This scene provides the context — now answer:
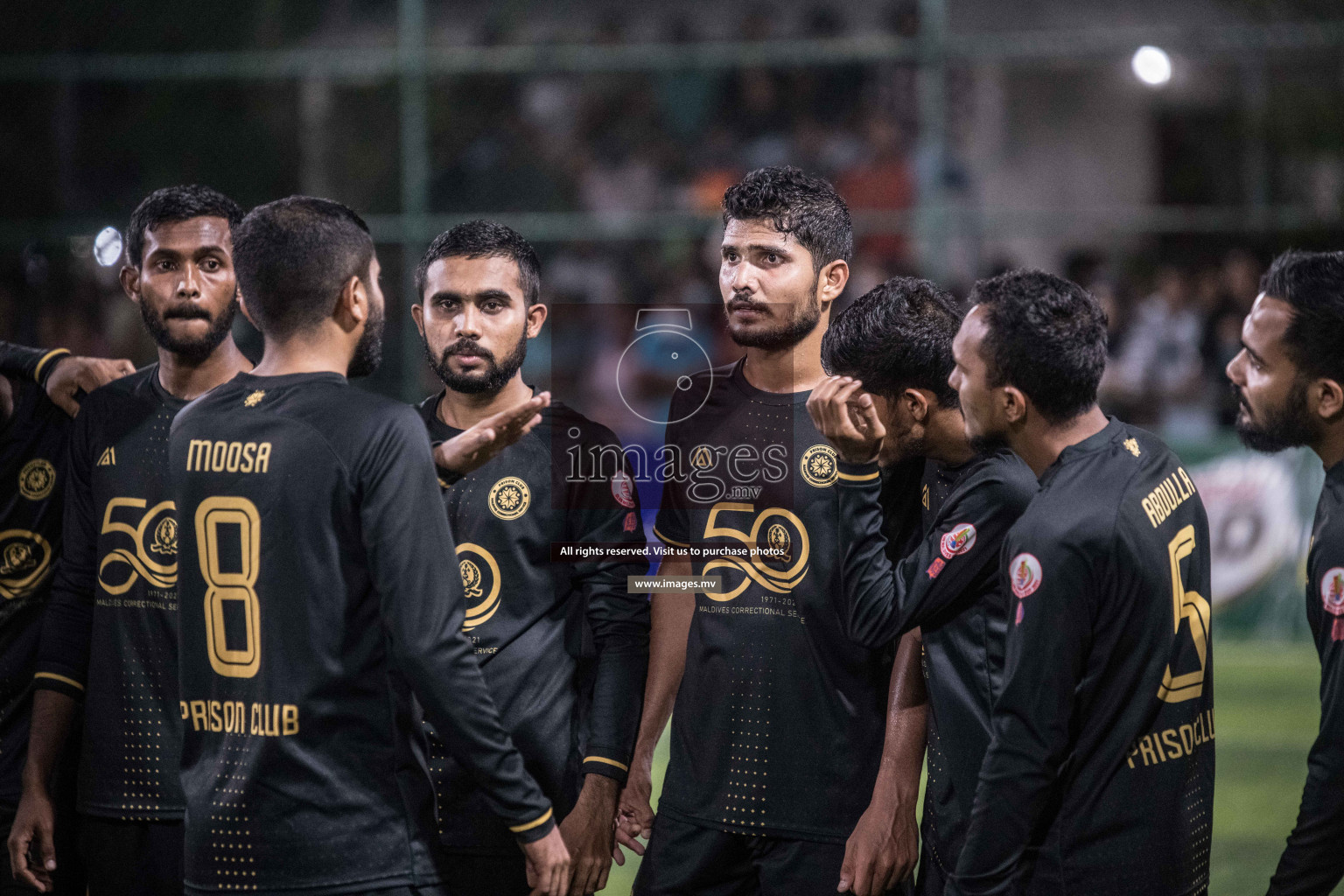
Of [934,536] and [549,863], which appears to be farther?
[934,536]

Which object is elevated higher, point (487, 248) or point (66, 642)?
point (487, 248)

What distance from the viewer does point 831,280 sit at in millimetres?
3809

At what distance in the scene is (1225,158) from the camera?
51.7 feet

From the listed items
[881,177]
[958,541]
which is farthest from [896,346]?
[881,177]

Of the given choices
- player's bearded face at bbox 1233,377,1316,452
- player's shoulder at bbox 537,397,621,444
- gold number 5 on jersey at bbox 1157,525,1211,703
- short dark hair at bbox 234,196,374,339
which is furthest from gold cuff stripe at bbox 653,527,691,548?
player's bearded face at bbox 1233,377,1316,452

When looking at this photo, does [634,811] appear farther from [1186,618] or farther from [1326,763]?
[1326,763]

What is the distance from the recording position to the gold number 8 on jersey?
297 centimetres

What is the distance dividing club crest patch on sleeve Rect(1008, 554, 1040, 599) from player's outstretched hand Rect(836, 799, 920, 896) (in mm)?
826

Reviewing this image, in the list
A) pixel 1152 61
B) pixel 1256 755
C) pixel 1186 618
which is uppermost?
pixel 1152 61

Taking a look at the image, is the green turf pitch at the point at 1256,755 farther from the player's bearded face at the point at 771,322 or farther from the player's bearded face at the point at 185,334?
the player's bearded face at the point at 185,334

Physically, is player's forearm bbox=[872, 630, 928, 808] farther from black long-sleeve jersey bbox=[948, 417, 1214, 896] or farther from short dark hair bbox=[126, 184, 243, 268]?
short dark hair bbox=[126, 184, 243, 268]

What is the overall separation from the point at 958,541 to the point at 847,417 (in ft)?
1.41

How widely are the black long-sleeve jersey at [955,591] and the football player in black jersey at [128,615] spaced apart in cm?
191

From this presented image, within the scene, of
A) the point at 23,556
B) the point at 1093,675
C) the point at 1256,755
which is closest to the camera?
the point at 1093,675
